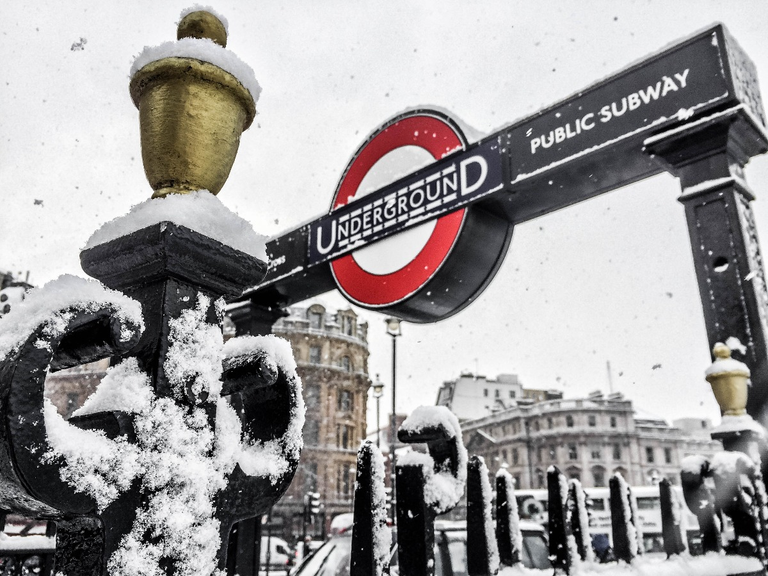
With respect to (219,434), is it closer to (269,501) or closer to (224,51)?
(269,501)

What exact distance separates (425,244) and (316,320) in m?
Result: 41.6

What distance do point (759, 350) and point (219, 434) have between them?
272 centimetres

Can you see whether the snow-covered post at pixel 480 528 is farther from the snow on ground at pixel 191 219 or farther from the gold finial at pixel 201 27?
the gold finial at pixel 201 27

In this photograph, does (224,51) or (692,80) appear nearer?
(224,51)

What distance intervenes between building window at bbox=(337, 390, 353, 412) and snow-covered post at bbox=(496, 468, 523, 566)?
43.1m

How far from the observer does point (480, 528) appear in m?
1.56

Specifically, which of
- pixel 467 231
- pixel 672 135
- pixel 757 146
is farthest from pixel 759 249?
pixel 467 231

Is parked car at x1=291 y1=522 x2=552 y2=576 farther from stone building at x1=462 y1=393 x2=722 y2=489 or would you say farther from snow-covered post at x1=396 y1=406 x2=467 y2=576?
stone building at x1=462 y1=393 x2=722 y2=489

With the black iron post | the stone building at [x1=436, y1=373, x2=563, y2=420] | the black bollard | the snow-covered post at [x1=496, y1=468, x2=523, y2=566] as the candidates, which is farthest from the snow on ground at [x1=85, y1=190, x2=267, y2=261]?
the stone building at [x1=436, y1=373, x2=563, y2=420]

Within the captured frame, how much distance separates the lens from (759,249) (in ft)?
9.59

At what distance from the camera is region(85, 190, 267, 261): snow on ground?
39.3 inches

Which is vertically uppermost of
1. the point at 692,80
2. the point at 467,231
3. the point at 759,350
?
the point at 692,80

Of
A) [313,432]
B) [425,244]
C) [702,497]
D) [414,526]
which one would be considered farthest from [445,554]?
[313,432]

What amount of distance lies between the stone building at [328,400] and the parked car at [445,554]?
3545 cm
